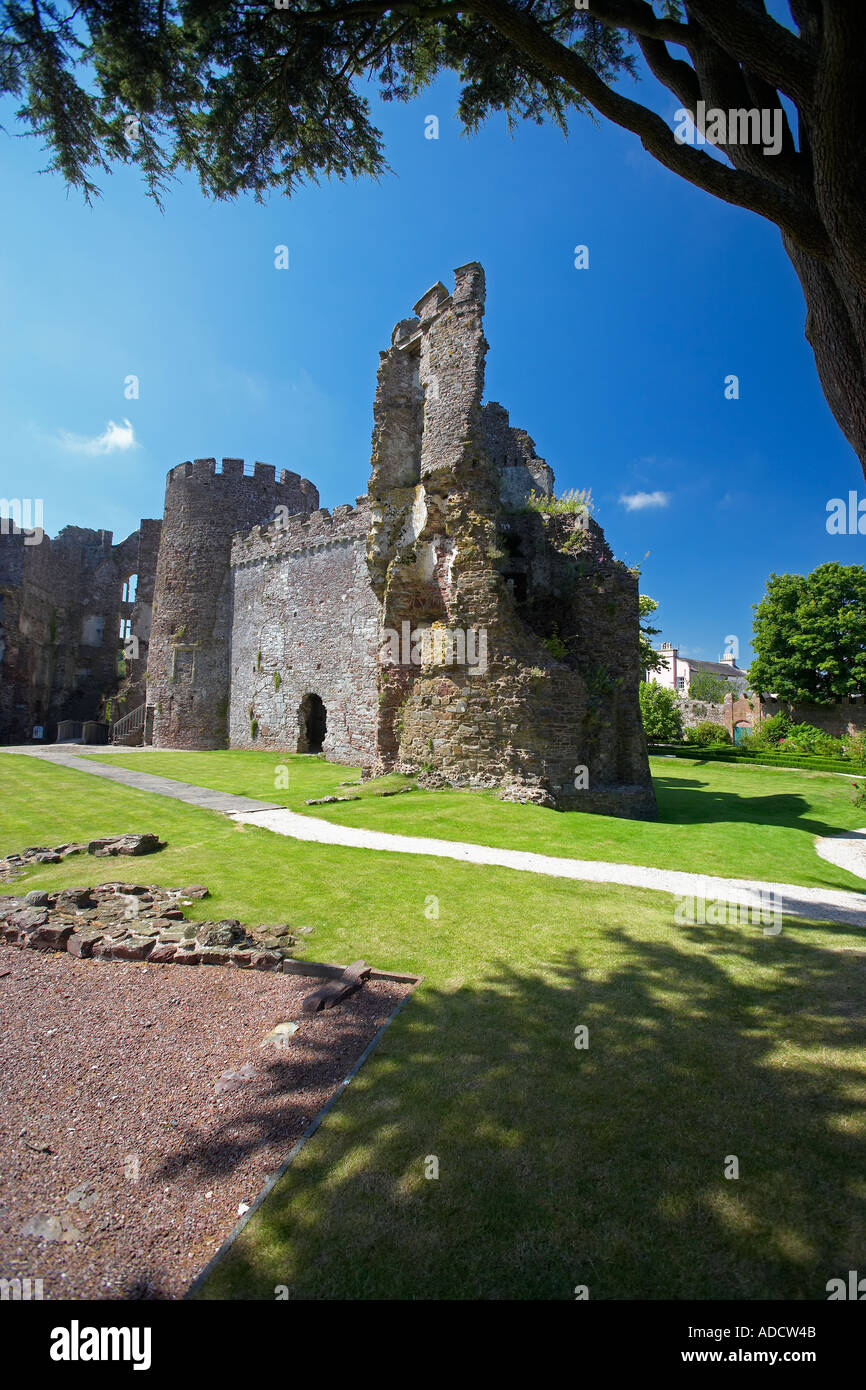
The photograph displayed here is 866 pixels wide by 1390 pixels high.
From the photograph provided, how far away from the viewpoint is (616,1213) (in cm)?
278

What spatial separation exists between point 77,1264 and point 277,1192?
827 millimetres

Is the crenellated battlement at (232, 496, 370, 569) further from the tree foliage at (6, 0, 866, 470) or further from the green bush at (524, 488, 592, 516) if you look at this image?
the tree foliage at (6, 0, 866, 470)

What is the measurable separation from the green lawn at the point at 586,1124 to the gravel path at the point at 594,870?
118 cm

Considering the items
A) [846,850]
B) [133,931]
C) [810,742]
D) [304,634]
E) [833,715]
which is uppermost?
[304,634]

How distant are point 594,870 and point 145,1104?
6.57 m

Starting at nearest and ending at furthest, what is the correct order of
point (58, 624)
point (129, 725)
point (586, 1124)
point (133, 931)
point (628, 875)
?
point (586, 1124)
point (133, 931)
point (628, 875)
point (129, 725)
point (58, 624)

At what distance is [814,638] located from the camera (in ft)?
139

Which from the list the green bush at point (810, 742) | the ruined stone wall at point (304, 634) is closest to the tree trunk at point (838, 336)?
the ruined stone wall at point (304, 634)

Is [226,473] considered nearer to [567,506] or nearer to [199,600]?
[199,600]

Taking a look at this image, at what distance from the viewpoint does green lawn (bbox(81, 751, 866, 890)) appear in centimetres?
1009

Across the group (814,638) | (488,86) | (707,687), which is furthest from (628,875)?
(707,687)

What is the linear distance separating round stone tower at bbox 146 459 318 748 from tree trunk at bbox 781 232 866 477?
1139 inches

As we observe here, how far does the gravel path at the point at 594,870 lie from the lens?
308 inches
